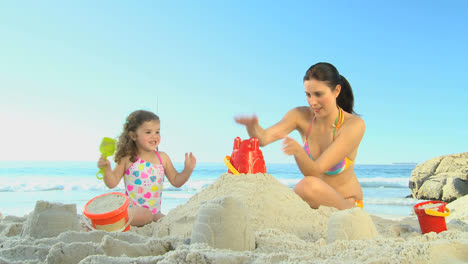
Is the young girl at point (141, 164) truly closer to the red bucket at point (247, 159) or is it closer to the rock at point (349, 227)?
the red bucket at point (247, 159)

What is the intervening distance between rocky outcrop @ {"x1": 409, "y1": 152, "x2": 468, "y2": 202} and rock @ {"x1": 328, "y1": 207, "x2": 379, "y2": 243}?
570 cm

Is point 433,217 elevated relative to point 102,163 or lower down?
lower down

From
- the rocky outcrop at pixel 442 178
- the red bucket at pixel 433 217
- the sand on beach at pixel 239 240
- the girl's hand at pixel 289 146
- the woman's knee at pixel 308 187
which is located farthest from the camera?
the rocky outcrop at pixel 442 178

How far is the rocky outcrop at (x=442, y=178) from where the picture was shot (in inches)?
264

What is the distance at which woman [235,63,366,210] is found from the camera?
285 cm

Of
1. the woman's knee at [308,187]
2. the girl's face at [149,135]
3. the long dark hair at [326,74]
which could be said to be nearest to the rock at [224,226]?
the woman's knee at [308,187]

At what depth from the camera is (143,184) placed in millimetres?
3543

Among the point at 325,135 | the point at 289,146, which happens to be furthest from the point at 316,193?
the point at 325,135

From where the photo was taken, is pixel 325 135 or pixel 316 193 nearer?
pixel 316 193

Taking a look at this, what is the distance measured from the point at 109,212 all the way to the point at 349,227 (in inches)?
57.9

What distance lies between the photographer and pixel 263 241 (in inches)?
71.9

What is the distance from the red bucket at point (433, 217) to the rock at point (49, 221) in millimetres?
2337

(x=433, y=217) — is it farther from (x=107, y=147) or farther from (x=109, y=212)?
(x=107, y=147)

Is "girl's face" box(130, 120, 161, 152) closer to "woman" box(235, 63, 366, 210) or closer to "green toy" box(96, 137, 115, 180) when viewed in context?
"green toy" box(96, 137, 115, 180)
